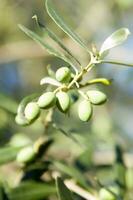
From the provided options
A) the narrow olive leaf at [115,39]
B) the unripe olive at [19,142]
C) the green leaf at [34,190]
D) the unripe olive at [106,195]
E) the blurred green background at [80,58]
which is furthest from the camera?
the blurred green background at [80,58]

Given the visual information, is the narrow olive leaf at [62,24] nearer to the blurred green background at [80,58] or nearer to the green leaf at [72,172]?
the green leaf at [72,172]

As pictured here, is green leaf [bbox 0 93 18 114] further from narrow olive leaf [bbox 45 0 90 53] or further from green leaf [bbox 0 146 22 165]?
narrow olive leaf [bbox 45 0 90 53]

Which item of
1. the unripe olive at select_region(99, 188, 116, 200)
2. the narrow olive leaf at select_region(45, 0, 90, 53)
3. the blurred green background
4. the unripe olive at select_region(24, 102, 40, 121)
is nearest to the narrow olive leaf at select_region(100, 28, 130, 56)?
the narrow olive leaf at select_region(45, 0, 90, 53)

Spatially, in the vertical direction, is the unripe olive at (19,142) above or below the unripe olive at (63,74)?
Result: below

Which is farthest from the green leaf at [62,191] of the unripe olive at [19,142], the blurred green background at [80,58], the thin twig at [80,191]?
the blurred green background at [80,58]

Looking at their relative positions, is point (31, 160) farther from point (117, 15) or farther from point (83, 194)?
point (117, 15)

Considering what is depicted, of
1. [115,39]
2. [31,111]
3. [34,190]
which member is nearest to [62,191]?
[31,111]

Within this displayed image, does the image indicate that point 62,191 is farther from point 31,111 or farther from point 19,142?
point 19,142
